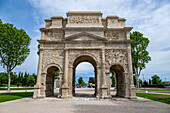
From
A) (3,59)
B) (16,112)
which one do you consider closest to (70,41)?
(16,112)

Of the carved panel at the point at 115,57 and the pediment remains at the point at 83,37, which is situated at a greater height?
the pediment remains at the point at 83,37

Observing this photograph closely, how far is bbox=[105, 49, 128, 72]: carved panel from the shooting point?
15.4 metres

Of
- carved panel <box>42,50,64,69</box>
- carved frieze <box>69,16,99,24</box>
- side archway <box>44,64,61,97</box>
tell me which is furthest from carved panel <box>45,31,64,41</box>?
side archway <box>44,64,61,97</box>

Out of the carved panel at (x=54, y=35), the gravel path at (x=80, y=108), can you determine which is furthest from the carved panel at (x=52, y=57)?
the gravel path at (x=80, y=108)

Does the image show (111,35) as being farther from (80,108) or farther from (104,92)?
(80,108)

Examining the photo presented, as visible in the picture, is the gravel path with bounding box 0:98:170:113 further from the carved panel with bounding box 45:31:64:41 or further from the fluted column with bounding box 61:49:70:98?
the carved panel with bounding box 45:31:64:41

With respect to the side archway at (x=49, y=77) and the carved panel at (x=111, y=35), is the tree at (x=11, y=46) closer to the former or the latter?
the side archway at (x=49, y=77)

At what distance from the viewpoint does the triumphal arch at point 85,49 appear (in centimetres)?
1480

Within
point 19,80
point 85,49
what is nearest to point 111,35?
point 85,49

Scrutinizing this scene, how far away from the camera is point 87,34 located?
15859 millimetres

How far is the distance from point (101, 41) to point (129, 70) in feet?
17.9

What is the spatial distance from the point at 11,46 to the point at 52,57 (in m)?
13.5

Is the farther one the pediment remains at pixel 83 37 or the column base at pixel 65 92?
the pediment remains at pixel 83 37

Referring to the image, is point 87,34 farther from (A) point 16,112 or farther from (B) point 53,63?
(A) point 16,112
